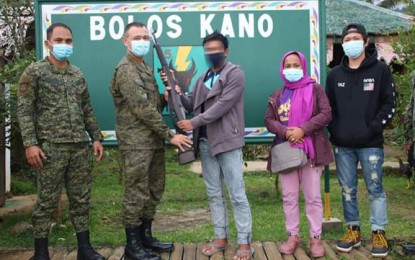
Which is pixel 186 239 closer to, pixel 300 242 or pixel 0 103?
pixel 300 242

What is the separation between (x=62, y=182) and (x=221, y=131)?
4.41 ft

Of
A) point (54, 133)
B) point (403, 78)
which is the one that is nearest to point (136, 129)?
point (54, 133)

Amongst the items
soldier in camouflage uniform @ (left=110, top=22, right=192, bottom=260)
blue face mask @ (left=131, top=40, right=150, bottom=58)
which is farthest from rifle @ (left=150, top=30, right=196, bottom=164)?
blue face mask @ (left=131, top=40, right=150, bottom=58)

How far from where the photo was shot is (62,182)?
4.36m

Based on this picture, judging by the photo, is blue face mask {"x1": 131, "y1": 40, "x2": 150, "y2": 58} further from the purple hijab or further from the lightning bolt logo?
the purple hijab

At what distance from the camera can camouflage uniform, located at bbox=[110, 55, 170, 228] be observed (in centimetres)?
428

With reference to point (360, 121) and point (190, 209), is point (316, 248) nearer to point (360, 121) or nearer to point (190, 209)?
point (360, 121)

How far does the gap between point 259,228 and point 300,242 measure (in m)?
1.13

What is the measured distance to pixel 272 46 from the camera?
18.2 feet

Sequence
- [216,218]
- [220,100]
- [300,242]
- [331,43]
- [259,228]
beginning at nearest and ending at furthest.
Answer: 1. [220,100]
2. [216,218]
3. [300,242]
4. [259,228]
5. [331,43]

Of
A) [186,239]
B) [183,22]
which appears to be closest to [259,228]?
[186,239]

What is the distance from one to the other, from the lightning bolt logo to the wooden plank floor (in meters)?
1.78

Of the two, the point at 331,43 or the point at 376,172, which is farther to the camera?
the point at 331,43

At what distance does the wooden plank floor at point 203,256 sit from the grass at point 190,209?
1.26ft
